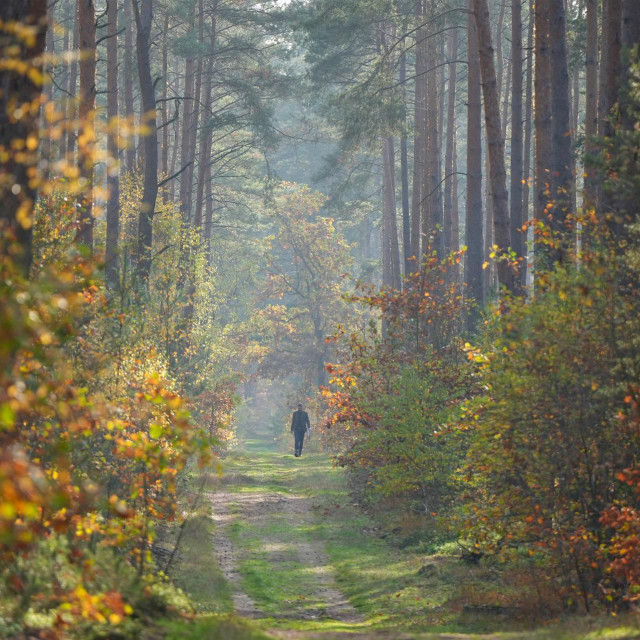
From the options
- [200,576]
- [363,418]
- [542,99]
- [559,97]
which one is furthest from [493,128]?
[200,576]

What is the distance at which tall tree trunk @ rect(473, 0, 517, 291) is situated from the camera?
16141 mm

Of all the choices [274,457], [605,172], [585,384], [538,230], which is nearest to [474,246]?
[538,230]

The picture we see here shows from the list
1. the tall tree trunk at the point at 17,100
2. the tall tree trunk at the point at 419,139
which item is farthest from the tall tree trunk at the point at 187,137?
the tall tree trunk at the point at 17,100

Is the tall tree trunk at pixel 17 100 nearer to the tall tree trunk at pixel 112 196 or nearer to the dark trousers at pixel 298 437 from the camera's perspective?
the tall tree trunk at pixel 112 196

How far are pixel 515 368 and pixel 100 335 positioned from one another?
18.0 ft

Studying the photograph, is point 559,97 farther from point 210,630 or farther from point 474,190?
point 210,630

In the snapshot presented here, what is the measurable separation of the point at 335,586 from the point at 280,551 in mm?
2770

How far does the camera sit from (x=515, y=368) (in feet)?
31.0

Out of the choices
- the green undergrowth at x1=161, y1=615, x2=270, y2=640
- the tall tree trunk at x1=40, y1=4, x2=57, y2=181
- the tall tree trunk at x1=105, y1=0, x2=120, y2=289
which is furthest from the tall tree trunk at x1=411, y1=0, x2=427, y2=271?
the green undergrowth at x1=161, y1=615, x2=270, y2=640

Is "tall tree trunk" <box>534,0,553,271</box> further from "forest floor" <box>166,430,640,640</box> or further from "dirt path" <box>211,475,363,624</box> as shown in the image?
"dirt path" <box>211,475,363,624</box>

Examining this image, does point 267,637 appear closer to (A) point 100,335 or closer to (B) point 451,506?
(A) point 100,335

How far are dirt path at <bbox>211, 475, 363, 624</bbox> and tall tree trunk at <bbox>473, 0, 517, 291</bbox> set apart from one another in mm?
6091

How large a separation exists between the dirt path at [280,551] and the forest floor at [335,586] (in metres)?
0.02

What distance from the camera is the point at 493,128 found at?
16453 millimetres
